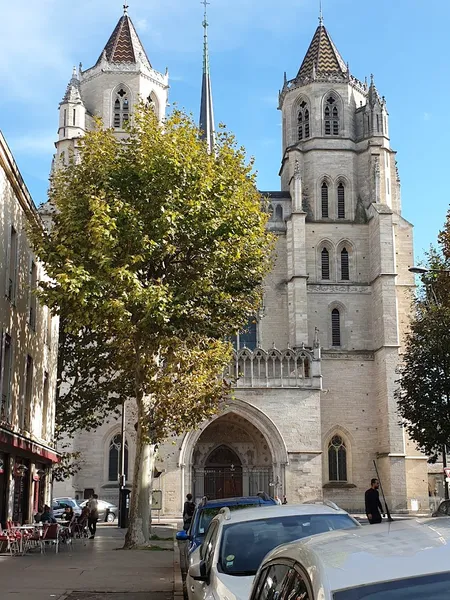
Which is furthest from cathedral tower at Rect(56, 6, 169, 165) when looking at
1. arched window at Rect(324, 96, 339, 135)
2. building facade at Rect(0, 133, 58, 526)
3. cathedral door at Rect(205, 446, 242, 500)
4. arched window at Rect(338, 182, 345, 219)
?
building facade at Rect(0, 133, 58, 526)

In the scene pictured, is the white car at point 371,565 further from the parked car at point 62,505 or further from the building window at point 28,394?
the parked car at point 62,505

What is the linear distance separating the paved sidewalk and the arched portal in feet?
58.2

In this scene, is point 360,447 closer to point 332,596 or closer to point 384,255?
point 384,255

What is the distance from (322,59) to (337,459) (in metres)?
22.9

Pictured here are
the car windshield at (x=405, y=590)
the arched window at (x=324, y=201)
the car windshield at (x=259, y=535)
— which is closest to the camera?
the car windshield at (x=405, y=590)

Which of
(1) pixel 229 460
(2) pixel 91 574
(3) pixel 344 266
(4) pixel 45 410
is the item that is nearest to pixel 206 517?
(2) pixel 91 574

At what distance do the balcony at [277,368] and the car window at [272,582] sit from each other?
106 feet

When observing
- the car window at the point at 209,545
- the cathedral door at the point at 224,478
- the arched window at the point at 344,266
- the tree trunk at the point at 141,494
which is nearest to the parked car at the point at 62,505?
the cathedral door at the point at 224,478

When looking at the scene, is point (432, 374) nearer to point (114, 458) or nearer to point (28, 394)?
point (28, 394)

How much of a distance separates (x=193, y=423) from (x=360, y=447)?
67.3ft

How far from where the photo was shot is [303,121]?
45594mm

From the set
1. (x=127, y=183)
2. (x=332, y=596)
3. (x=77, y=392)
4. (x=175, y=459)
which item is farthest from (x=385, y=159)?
(x=332, y=596)

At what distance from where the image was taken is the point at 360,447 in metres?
39.2

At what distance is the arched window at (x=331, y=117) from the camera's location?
44.8 metres
